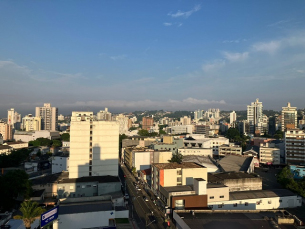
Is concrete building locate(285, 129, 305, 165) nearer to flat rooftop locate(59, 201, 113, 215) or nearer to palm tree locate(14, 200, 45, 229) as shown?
flat rooftop locate(59, 201, 113, 215)

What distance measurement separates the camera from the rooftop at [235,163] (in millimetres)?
37188

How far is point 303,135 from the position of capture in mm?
44094

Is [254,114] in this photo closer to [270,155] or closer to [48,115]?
[270,155]

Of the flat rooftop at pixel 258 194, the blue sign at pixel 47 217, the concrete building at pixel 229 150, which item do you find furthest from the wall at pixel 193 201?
the concrete building at pixel 229 150

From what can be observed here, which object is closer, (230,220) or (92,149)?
(230,220)

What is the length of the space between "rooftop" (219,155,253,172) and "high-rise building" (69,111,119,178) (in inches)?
688

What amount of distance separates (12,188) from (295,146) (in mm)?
44784

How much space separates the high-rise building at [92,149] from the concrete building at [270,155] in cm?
3220

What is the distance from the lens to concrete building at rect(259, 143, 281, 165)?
157ft

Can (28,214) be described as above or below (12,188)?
above

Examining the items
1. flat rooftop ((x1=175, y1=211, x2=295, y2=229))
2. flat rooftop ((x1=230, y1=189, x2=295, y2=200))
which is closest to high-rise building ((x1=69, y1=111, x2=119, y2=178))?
flat rooftop ((x1=230, y1=189, x2=295, y2=200))

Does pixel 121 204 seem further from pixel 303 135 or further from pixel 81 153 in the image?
pixel 303 135

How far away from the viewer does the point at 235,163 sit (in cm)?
3975

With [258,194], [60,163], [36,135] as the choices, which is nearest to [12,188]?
Answer: [60,163]
